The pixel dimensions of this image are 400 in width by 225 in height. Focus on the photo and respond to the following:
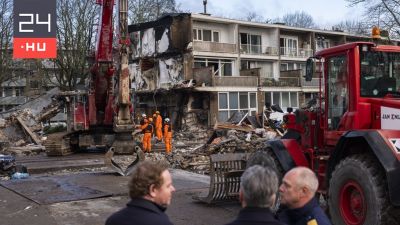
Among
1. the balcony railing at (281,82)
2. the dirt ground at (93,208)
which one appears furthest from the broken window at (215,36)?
the dirt ground at (93,208)

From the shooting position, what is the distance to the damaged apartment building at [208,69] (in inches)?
1752

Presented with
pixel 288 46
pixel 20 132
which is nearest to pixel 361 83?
pixel 20 132

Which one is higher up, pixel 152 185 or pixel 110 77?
pixel 110 77

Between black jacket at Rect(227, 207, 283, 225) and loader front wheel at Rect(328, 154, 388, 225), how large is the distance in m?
4.42

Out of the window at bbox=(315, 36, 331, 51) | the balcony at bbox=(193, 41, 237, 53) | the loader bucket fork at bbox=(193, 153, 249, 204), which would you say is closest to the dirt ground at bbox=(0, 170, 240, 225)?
the loader bucket fork at bbox=(193, 153, 249, 204)

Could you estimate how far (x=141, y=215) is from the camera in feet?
11.0

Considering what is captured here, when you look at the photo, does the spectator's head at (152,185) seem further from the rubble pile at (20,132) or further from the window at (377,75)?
the rubble pile at (20,132)


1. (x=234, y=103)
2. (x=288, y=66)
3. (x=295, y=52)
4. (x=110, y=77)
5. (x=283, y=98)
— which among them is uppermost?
(x=295, y=52)

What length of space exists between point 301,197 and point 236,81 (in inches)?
1670

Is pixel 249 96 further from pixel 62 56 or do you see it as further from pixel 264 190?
pixel 264 190

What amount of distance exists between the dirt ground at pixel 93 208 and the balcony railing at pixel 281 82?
114 feet

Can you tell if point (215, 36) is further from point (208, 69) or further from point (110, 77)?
point (110, 77)

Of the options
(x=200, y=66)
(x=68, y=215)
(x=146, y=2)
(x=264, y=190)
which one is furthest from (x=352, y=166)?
(x=146, y=2)

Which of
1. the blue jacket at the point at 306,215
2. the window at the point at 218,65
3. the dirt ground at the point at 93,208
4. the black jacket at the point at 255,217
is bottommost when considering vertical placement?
the dirt ground at the point at 93,208
